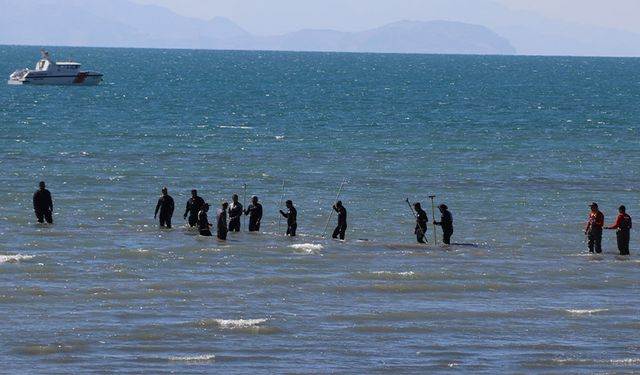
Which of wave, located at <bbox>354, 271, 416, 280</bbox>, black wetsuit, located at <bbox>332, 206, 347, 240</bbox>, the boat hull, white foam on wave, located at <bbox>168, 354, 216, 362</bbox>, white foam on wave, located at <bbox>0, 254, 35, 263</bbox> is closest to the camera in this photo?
white foam on wave, located at <bbox>168, 354, 216, 362</bbox>

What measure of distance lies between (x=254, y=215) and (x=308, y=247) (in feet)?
7.46

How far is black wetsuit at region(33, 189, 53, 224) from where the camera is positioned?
36250mm

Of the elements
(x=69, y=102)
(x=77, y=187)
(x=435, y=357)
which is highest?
(x=69, y=102)

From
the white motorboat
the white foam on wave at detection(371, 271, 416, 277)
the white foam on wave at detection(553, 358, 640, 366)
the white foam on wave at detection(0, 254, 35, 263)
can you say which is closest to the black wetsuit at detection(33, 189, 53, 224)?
the white foam on wave at detection(0, 254, 35, 263)

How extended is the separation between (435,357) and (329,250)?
11258 millimetres

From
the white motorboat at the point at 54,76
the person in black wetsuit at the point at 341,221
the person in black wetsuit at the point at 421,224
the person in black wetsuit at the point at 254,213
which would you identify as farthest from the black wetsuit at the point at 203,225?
the white motorboat at the point at 54,76

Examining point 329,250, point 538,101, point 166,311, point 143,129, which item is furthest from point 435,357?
A: point 538,101

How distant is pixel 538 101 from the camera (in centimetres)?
11081

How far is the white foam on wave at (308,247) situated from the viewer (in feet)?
111

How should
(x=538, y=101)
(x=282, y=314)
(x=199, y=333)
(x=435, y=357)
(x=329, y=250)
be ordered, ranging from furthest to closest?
1. (x=538, y=101)
2. (x=329, y=250)
3. (x=282, y=314)
4. (x=199, y=333)
5. (x=435, y=357)

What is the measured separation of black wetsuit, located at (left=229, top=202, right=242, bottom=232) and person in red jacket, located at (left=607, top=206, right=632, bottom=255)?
9.67 metres

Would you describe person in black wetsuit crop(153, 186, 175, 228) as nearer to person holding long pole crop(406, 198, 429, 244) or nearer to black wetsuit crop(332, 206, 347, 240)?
black wetsuit crop(332, 206, 347, 240)

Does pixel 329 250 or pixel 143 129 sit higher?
pixel 143 129

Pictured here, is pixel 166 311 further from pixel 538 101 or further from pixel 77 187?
pixel 538 101
